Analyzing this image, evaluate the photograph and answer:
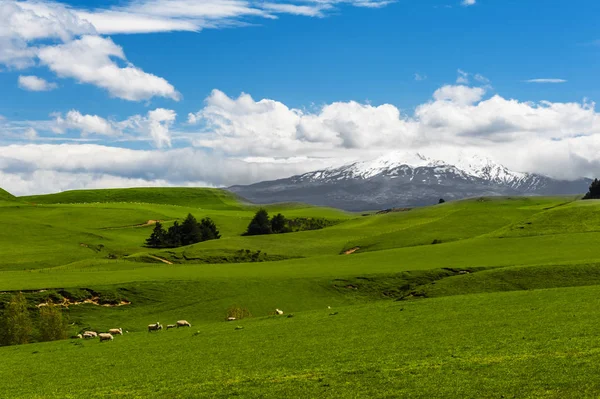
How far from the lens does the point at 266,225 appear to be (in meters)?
164

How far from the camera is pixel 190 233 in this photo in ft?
497

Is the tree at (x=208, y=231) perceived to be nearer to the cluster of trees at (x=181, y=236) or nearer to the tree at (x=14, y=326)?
the cluster of trees at (x=181, y=236)

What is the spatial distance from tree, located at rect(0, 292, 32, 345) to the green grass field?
590 cm

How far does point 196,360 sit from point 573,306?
24.6m

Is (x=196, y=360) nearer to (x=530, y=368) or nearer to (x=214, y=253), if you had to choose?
(x=530, y=368)

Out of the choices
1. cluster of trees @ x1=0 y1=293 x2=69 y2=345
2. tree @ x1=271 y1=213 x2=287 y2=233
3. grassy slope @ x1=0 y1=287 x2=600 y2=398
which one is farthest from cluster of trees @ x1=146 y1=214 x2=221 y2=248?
grassy slope @ x1=0 y1=287 x2=600 y2=398

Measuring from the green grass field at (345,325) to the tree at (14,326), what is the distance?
5899 mm

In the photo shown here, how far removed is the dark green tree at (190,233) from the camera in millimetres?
150375

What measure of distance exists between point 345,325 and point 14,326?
110 feet

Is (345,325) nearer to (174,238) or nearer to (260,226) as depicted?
(174,238)

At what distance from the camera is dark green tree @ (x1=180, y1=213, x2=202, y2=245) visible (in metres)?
150

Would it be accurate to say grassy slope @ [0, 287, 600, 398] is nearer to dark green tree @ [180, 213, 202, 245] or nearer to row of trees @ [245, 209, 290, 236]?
dark green tree @ [180, 213, 202, 245]

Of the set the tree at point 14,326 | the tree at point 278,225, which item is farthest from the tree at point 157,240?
the tree at point 14,326

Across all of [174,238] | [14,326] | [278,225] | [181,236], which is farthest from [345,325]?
[278,225]
